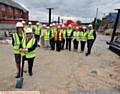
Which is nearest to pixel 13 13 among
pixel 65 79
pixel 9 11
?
pixel 9 11

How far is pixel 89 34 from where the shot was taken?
404 inches

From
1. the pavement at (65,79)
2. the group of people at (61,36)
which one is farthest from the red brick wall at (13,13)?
the pavement at (65,79)

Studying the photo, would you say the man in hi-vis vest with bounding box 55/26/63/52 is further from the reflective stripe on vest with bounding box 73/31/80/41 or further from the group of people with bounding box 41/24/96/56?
the reflective stripe on vest with bounding box 73/31/80/41

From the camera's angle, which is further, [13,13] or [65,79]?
[13,13]

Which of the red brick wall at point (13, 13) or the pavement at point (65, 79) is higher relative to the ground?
the red brick wall at point (13, 13)

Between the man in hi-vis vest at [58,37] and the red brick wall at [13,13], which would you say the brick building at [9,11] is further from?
the man in hi-vis vest at [58,37]

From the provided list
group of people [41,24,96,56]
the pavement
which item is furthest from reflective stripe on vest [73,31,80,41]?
the pavement

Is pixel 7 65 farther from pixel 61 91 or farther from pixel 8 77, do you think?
pixel 61 91

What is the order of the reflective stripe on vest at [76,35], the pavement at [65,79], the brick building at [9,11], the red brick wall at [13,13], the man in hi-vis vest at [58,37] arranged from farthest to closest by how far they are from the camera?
the red brick wall at [13,13] → the brick building at [9,11] → the reflective stripe on vest at [76,35] → the man in hi-vis vest at [58,37] → the pavement at [65,79]

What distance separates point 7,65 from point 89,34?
16.1 ft

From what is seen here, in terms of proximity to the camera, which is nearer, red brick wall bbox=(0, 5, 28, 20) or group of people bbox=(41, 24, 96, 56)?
group of people bbox=(41, 24, 96, 56)

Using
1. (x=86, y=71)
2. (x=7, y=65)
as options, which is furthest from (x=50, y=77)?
(x=7, y=65)

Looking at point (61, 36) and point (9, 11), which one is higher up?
point (9, 11)

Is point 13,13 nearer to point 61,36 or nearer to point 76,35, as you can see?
point 61,36
